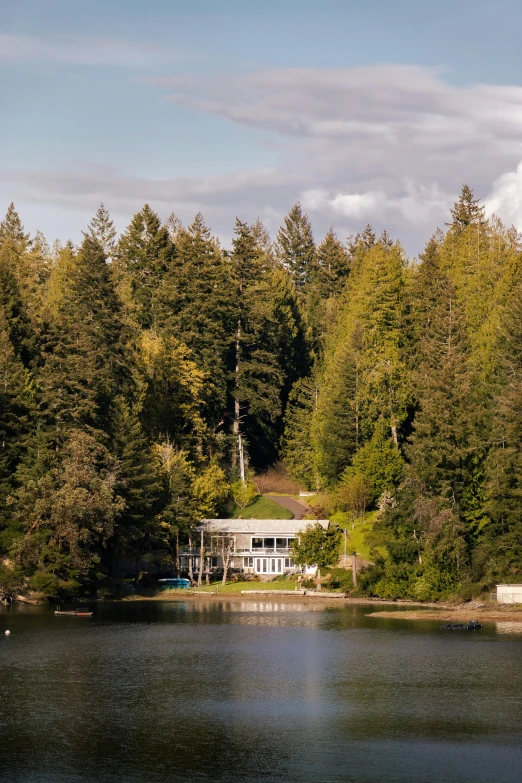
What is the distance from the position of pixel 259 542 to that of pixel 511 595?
29.4 m

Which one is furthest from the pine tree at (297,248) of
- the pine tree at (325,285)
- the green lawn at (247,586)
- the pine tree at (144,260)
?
the green lawn at (247,586)

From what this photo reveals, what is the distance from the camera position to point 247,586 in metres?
103

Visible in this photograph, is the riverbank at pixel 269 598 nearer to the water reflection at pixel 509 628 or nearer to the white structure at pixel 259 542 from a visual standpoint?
the white structure at pixel 259 542

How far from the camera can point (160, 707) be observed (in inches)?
1967

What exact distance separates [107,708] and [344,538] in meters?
53.0

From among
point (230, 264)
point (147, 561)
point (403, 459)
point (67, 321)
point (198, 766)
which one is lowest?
point (198, 766)

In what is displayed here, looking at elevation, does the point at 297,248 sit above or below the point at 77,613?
above

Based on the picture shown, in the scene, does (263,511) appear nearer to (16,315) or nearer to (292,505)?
(292,505)

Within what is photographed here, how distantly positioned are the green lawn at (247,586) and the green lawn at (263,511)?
9.29 m

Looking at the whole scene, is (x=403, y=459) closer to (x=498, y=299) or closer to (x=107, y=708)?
(x=498, y=299)

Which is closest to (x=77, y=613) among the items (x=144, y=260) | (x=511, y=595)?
(x=511, y=595)

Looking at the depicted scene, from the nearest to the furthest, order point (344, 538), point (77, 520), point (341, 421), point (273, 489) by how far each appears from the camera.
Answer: point (77, 520) → point (344, 538) → point (341, 421) → point (273, 489)

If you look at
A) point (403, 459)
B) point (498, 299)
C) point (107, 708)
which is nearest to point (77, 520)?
point (403, 459)

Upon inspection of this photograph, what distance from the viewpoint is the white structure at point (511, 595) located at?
287ft
